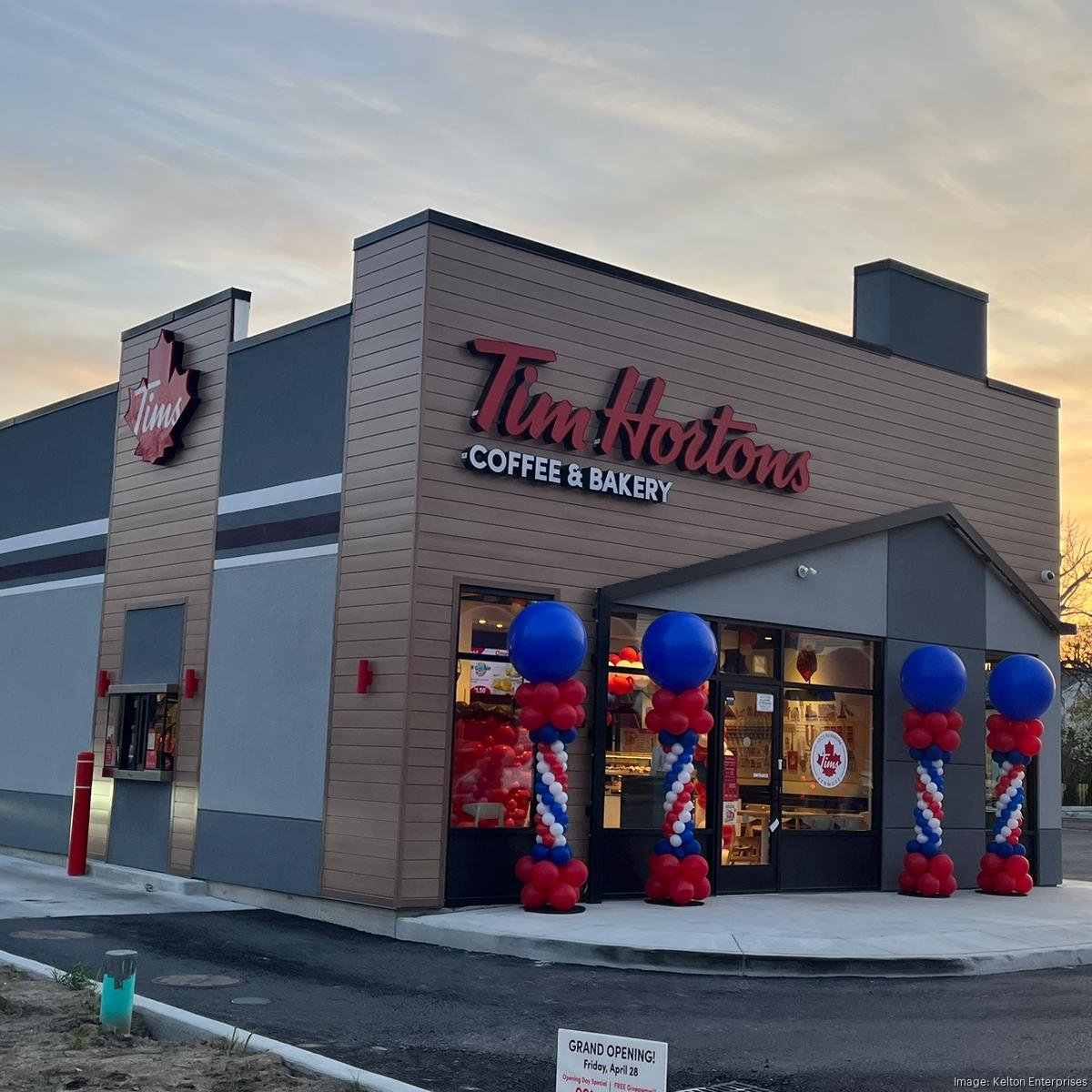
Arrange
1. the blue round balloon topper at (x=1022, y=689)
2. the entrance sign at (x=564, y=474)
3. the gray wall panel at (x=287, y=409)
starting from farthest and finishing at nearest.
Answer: the blue round balloon topper at (x=1022, y=689)
the gray wall panel at (x=287, y=409)
the entrance sign at (x=564, y=474)

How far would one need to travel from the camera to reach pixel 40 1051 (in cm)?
723

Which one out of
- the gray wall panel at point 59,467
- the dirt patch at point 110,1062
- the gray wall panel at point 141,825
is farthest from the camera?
the gray wall panel at point 59,467

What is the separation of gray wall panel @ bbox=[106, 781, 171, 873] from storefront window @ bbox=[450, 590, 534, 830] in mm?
4293

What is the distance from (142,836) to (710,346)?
853 centimetres

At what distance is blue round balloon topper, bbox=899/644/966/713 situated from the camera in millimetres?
15727

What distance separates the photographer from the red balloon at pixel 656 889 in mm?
13977

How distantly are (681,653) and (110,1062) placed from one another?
25.0 ft

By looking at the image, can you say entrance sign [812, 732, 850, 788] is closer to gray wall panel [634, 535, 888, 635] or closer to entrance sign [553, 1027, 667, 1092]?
gray wall panel [634, 535, 888, 635]

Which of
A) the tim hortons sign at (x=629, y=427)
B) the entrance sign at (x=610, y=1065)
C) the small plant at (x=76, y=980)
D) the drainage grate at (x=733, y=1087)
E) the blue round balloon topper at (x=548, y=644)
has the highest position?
the tim hortons sign at (x=629, y=427)

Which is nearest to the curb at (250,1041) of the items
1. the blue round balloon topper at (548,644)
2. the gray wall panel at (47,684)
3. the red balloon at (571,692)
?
the blue round balloon topper at (548,644)

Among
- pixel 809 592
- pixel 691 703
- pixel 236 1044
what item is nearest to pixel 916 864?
pixel 809 592

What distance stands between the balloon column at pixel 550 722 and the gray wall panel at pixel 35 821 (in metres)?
7.62

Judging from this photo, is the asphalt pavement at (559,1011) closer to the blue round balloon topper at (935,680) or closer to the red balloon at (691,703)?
the red balloon at (691,703)

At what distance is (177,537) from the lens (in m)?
16.6
